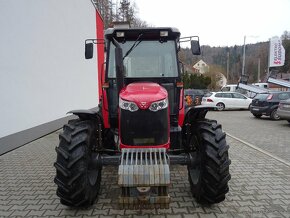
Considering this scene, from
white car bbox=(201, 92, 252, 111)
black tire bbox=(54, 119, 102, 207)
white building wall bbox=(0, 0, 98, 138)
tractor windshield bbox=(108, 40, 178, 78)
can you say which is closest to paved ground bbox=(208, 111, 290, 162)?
tractor windshield bbox=(108, 40, 178, 78)

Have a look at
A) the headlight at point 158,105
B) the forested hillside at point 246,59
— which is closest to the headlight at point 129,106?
the headlight at point 158,105

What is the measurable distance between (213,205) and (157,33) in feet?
9.37

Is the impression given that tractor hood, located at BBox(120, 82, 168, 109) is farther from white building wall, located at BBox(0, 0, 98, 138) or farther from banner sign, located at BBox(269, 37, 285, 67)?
banner sign, located at BBox(269, 37, 285, 67)

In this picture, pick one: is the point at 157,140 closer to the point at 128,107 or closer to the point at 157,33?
the point at 128,107

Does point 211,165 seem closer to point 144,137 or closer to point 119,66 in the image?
point 144,137

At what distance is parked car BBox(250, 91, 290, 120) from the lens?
49.9 feet

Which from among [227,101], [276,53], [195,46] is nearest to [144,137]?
[195,46]

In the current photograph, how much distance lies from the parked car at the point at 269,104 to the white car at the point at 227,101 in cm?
496

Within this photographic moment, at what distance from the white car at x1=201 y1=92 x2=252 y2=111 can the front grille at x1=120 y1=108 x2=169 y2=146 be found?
57.8 feet

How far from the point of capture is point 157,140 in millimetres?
4008

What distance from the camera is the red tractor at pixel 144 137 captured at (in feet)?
11.4

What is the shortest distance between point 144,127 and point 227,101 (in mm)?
18328

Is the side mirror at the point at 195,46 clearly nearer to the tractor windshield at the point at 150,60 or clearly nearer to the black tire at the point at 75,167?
the tractor windshield at the point at 150,60

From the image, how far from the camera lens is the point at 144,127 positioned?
12.9ft
